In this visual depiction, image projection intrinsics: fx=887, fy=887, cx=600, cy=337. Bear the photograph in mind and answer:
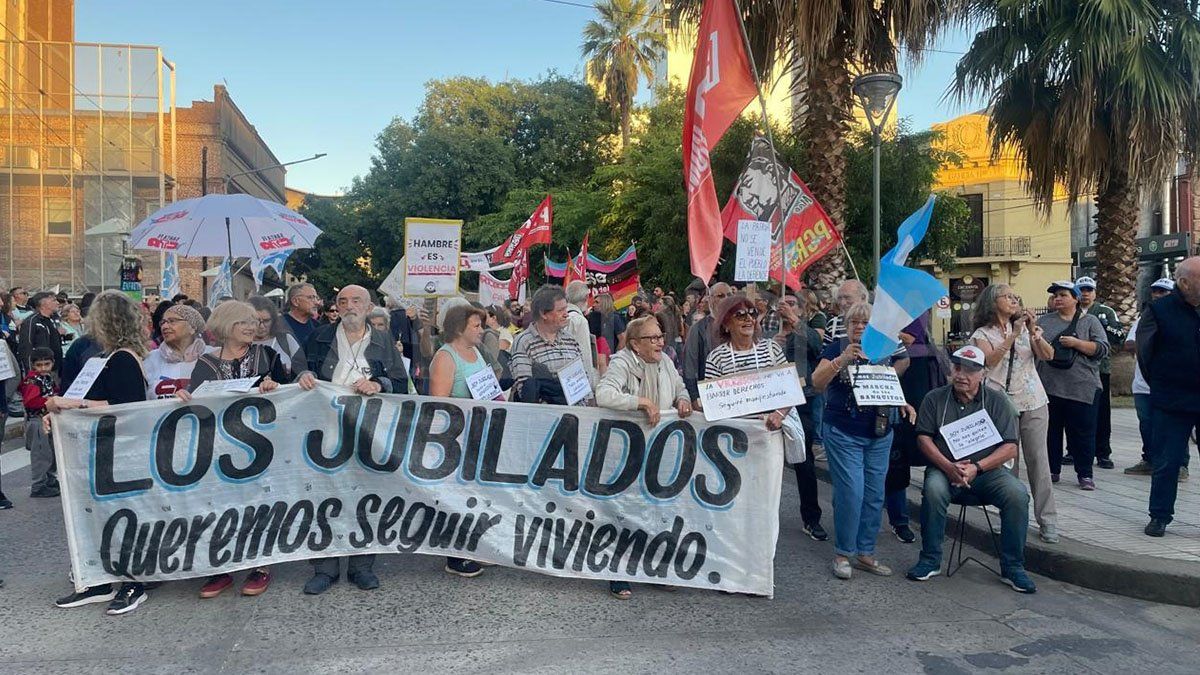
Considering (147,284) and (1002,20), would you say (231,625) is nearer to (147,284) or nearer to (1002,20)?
(1002,20)

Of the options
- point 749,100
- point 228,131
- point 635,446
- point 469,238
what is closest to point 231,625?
point 635,446

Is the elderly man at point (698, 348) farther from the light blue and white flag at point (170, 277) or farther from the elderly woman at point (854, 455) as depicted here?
the light blue and white flag at point (170, 277)

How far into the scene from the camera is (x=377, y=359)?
19.0 ft

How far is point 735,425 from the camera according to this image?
527 centimetres

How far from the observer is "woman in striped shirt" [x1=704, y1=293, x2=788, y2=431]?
5457 mm

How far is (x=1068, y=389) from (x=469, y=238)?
3008cm

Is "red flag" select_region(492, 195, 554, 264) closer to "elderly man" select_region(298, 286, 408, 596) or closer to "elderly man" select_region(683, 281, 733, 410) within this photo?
"elderly man" select_region(683, 281, 733, 410)

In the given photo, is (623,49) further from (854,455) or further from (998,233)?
(854,455)

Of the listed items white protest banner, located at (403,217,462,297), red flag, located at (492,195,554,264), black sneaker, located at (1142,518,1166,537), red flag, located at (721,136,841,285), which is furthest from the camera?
red flag, located at (492,195,554,264)

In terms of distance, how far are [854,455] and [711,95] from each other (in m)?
4.31

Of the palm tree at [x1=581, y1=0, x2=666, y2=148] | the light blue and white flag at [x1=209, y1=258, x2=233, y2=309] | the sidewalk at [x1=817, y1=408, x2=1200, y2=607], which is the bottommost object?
the sidewalk at [x1=817, y1=408, x2=1200, y2=607]

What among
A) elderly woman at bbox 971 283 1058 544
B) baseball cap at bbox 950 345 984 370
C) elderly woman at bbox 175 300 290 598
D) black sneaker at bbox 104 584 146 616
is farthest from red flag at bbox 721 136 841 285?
black sneaker at bbox 104 584 146 616

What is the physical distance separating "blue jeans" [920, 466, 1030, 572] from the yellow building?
3736cm

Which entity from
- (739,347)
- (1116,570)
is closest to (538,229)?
(739,347)
